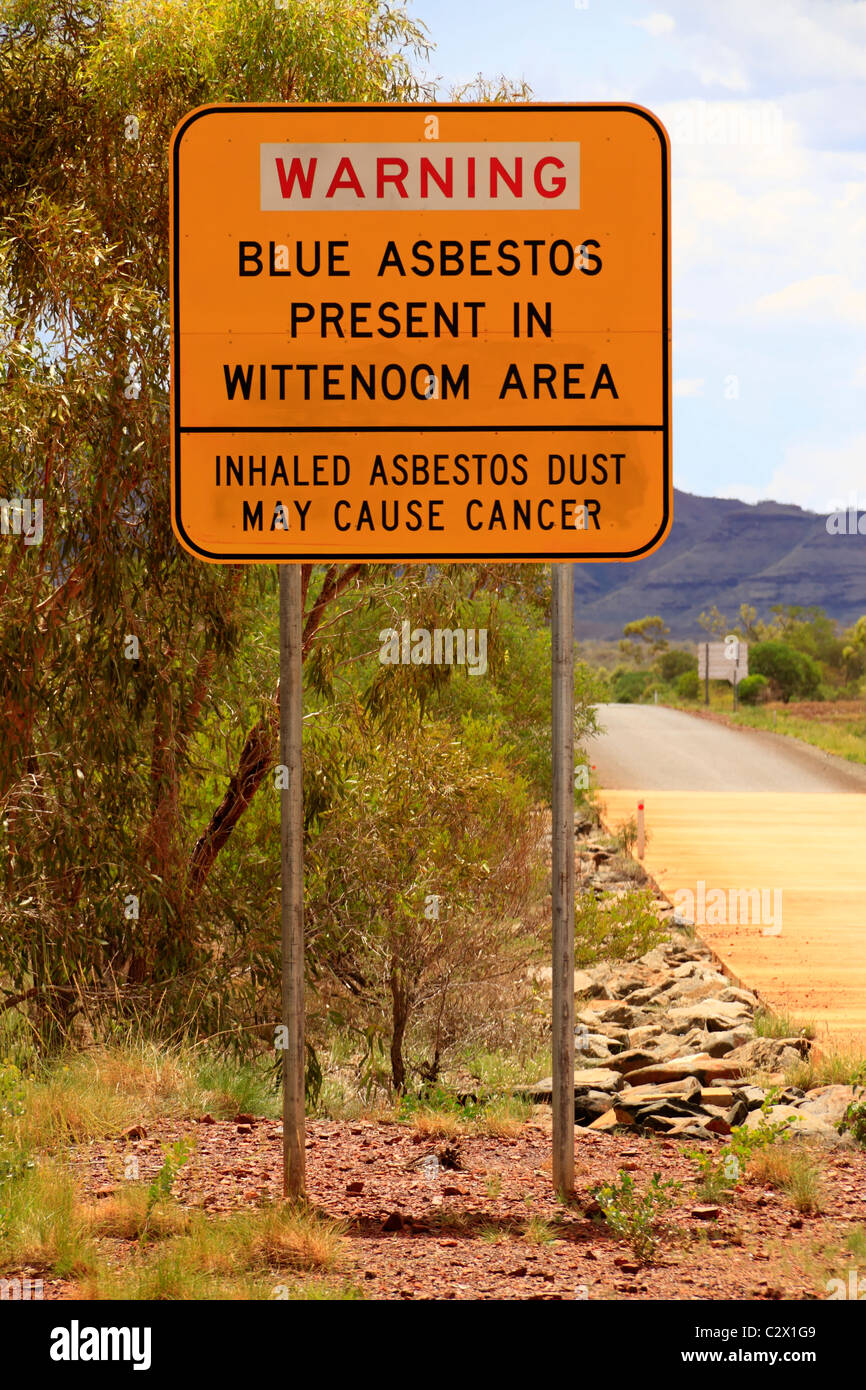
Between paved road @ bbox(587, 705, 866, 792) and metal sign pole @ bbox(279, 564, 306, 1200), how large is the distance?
79.8 ft

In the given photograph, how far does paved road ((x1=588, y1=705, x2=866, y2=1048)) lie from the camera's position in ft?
39.0

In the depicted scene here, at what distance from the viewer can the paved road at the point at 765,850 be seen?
11898 mm

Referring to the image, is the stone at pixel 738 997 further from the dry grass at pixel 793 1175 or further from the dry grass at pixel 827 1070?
the dry grass at pixel 793 1175

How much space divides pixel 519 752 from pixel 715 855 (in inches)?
181

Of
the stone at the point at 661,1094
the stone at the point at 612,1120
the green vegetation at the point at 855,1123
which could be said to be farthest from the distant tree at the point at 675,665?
the green vegetation at the point at 855,1123

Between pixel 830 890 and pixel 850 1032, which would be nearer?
pixel 850 1032

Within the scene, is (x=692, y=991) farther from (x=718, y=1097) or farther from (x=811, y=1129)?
(x=811, y=1129)

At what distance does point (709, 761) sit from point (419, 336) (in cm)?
2964

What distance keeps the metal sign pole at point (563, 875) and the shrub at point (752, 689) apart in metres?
56.8

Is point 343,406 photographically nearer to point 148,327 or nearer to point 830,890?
point 148,327

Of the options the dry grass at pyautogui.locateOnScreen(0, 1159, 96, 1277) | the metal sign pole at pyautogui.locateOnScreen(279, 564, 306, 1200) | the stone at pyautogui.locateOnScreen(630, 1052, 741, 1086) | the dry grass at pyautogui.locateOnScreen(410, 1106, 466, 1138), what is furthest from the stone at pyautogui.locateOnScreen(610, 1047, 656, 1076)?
the dry grass at pyautogui.locateOnScreen(0, 1159, 96, 1277)

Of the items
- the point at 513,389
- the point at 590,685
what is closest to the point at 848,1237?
the point at 513,389

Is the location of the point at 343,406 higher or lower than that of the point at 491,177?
lower

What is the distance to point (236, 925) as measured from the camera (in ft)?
30.1
